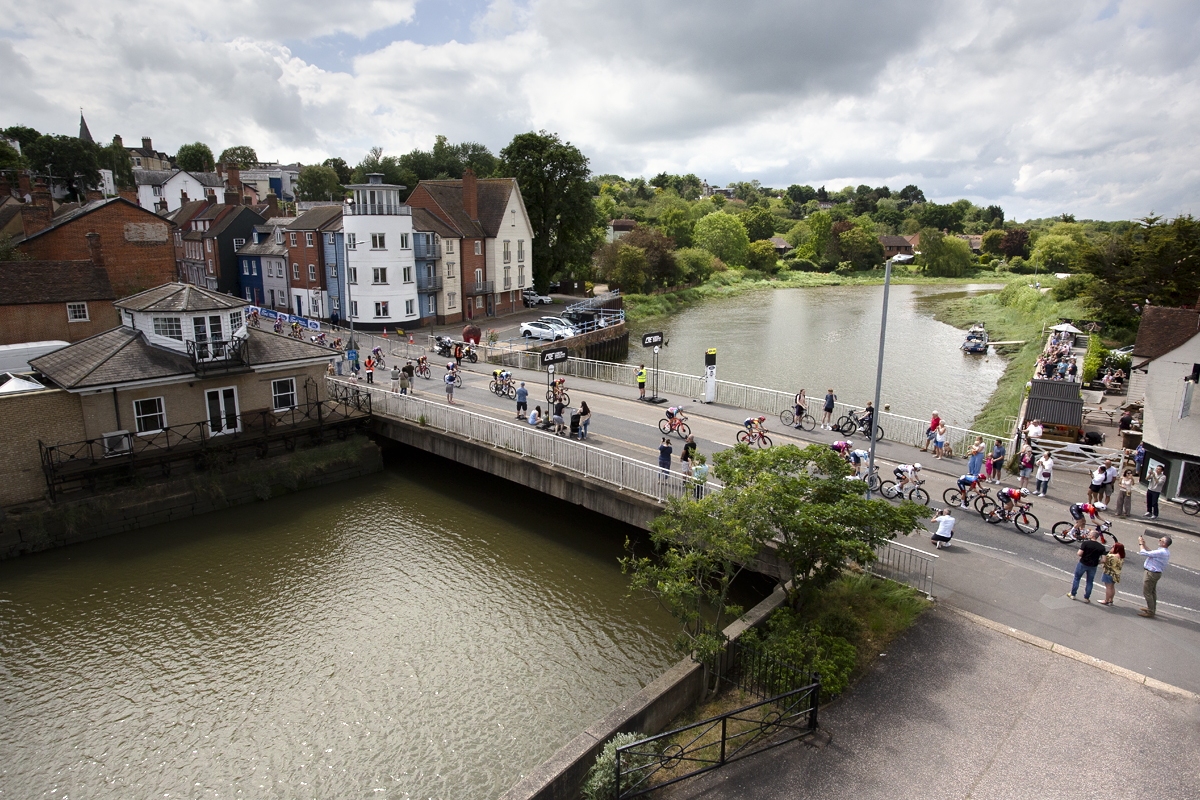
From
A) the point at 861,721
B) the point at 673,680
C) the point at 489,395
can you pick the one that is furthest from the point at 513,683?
the point at 489,395

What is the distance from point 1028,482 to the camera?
19.7 m

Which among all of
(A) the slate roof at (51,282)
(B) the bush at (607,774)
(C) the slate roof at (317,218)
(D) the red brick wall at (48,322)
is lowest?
(B) the bush at (607,774)

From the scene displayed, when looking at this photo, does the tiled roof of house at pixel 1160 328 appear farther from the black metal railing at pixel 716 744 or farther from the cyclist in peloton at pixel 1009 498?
the black metal railing at pixel 716 744

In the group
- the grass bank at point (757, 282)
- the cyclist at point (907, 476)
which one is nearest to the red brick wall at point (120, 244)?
the cyclist at point (907, 476)

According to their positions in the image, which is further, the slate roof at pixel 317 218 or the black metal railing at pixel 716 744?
the slate roof at pixel 317 218

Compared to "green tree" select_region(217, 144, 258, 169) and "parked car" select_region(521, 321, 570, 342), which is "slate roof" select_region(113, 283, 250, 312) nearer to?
"parked car" select_region(521, 321, 570, 342)

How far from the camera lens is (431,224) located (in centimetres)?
5028

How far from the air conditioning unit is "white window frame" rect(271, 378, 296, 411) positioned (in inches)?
188

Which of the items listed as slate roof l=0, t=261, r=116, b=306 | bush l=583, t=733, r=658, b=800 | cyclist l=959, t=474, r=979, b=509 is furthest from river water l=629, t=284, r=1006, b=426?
slate roof l=0, t=261, r=116, b=306

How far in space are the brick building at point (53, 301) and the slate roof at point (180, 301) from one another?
33.0 ft

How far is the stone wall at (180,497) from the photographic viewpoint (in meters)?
19.2

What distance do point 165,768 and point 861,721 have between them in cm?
1165

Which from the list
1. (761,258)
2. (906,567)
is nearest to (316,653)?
(906,567)

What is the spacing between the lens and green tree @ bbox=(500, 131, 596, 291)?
60.0m
